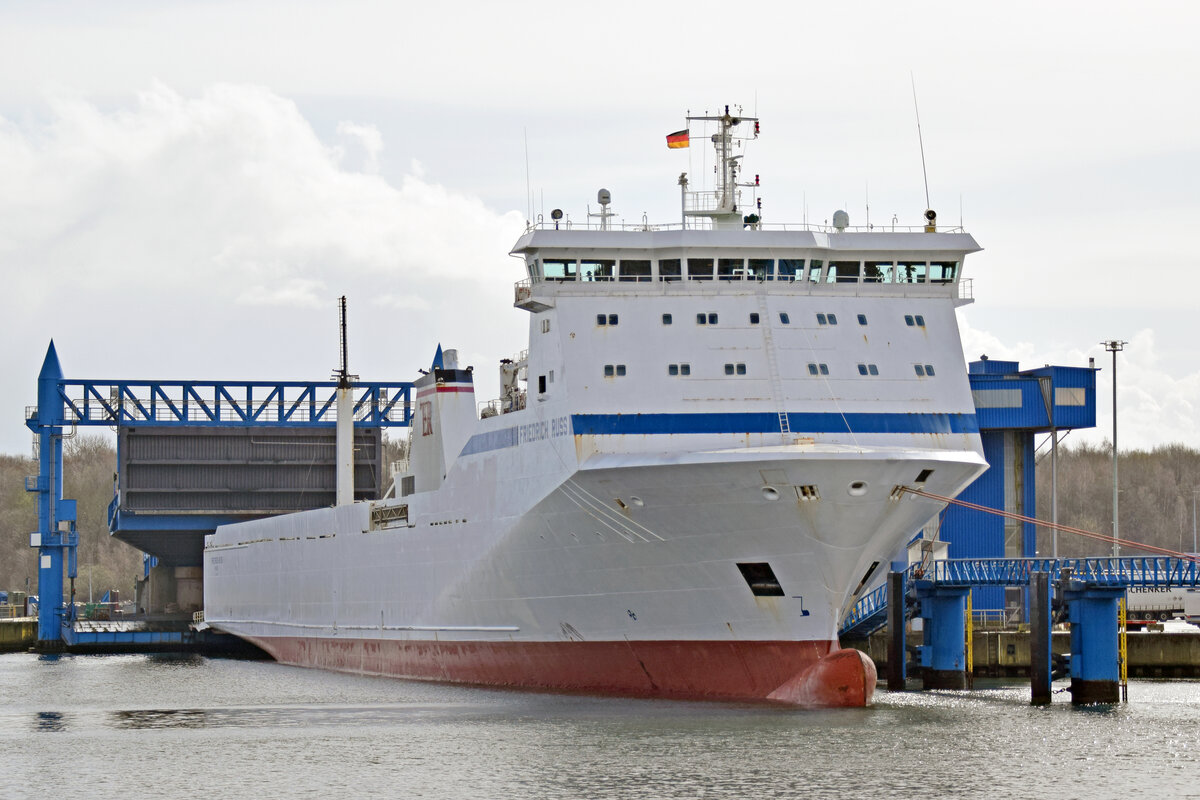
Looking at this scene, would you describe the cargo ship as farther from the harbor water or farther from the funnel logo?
the funnel logo

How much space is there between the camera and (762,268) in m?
34.8

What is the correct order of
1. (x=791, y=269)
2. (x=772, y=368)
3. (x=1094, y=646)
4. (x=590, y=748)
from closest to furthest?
(x=590, y=748)
(x=772, y=368)
(x=1094, y=646)
(x=791, y=269)

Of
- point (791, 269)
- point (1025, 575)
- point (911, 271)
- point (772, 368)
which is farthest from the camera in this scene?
point (1025, 575)

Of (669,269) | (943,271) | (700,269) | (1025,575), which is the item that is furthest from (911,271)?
(1025,575)

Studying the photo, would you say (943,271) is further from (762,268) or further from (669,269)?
(669,269)

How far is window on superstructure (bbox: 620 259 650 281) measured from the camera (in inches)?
1371

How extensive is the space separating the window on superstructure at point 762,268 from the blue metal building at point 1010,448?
68.0ft

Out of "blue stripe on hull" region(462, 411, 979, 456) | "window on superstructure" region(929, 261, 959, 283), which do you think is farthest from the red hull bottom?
"window on superstructure" region(929, 261, 959, 283)

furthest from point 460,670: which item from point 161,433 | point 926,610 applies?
point 161,433

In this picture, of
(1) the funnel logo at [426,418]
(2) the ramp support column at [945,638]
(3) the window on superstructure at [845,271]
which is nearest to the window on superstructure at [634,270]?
(3) the window on superstructure at [845,271]

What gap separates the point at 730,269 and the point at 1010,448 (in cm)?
2389

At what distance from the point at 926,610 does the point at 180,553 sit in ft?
126

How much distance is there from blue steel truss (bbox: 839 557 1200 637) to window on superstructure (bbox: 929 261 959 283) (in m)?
6.30

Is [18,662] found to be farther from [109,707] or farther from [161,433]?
[109,707]
